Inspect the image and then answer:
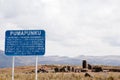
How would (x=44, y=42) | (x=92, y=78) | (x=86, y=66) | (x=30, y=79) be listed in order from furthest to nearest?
(x=86, y=66) → (x=92, y=78) → (x=30, y=79) → (x=44, y=42)

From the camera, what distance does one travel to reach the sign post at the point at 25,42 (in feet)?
73.9

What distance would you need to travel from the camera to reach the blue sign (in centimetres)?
2252

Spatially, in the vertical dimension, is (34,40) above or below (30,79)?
above

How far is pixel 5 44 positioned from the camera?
22906 mm

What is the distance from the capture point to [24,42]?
22.8m

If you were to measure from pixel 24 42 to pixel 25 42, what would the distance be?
7 cm

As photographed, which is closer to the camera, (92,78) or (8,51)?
(8,51)

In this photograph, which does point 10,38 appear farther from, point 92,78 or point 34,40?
point 92,78

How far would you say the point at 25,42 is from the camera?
22.7 m

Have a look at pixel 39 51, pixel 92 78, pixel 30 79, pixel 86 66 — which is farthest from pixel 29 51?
pixel 86 66

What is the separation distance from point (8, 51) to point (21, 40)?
1019 millimetres

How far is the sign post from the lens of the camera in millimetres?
22516

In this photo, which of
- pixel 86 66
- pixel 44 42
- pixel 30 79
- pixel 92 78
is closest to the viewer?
pixel 44 42

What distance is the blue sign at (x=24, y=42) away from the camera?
2252cm
